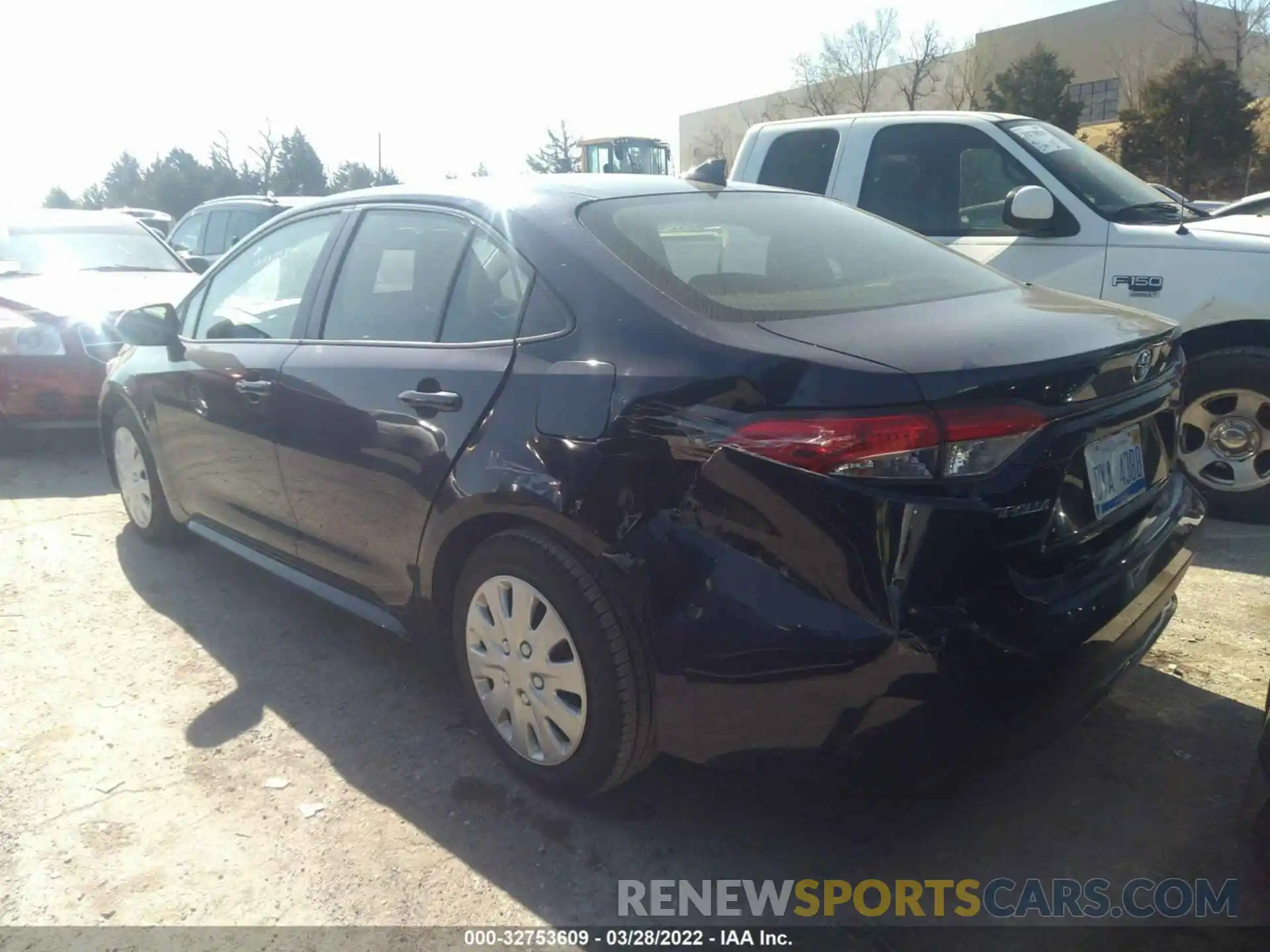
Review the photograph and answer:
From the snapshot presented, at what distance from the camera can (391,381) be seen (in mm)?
2980

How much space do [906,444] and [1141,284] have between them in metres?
3.42

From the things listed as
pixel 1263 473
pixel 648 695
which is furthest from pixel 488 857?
pixel 1263 473

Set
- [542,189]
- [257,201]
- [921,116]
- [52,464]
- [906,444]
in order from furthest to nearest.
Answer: [257,201] < [52,464] < [921,116] < [542,189] < [906,444]

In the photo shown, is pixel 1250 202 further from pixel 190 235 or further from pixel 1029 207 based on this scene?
pixel 190 235

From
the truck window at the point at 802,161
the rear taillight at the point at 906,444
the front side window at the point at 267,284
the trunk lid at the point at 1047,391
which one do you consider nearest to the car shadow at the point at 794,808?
the trunk lid at the point at 1047,391

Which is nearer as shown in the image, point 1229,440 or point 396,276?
point 396,276

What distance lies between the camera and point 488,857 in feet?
8.38

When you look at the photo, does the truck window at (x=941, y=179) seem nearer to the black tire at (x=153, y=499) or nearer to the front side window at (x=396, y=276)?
the front side window at (x=396, y=276)

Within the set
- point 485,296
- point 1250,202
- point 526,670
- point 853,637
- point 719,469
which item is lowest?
point 526,670

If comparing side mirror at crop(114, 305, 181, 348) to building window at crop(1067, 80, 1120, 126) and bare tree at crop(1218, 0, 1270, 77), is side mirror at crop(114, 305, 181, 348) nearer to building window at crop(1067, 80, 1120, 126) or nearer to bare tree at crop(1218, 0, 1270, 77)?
bare tree at crop(1218, 0, 1270, 77)

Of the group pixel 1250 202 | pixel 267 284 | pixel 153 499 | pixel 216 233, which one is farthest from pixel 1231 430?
pixel 216 233

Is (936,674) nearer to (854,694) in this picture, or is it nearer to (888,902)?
(854,694)

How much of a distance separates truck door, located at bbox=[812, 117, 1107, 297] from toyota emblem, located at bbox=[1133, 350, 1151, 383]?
263 cm

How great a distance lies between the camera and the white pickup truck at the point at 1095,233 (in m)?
4.55
